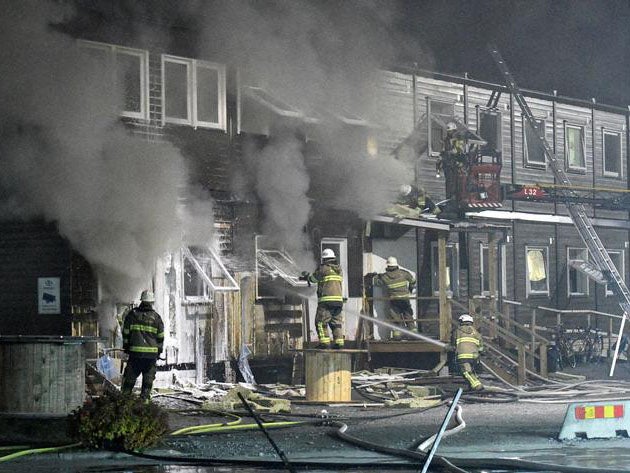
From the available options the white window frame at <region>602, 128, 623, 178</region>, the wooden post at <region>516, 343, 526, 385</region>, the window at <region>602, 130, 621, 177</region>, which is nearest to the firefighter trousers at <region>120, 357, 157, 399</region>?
the wooden post at <region>516, 343, 526, 385</region>

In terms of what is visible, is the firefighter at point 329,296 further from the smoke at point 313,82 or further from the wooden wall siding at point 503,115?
the wooden wall siding at point 503,115

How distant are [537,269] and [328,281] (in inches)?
454

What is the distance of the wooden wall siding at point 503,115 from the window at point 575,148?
2.21 m

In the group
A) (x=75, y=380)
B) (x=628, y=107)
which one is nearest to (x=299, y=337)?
(x=75, y=380)

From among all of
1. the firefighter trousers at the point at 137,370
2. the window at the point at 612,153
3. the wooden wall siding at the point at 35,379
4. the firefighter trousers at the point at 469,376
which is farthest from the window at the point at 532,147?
the wooden wall siding at the point at 35,379

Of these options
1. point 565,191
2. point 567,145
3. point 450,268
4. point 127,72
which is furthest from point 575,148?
point 127,72

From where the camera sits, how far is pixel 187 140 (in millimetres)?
20656

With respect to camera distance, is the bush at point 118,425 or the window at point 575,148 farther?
the window at point 575,148

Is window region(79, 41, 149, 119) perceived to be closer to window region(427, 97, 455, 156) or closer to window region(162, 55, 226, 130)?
window region(162, 55, 226, 130)

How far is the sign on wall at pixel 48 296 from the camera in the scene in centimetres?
1861

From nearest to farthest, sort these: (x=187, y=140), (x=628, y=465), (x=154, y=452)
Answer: (x=628, y=465), (x=154, y=452), (x=187, y=140)

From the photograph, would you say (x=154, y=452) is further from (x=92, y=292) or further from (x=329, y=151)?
(x=329, y=151)

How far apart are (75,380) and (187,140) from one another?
26.4ft

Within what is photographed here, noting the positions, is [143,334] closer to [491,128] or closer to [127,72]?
[127,72]
